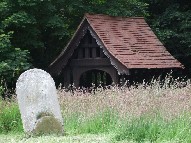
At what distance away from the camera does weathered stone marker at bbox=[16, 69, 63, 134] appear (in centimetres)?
1045

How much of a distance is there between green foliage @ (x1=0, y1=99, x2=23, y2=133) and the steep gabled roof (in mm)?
5794

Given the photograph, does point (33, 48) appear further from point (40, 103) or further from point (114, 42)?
point (40, 103)

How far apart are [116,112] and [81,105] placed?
56.0 inches

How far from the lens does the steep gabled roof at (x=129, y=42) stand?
1797 centimetres

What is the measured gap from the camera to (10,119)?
12273 millimetres

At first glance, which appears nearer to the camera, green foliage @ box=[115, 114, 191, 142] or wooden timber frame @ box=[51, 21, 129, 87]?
green foliage @ box=[115, 114, 191, 142]

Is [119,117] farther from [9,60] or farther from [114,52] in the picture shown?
[9,60]

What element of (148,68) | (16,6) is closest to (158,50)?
(148,68)

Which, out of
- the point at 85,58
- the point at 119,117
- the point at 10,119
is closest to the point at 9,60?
the point at 85,58

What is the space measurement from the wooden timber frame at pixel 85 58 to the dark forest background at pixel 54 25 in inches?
57.4

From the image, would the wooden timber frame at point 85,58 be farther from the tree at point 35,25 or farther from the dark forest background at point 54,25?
the tree at point 35,25

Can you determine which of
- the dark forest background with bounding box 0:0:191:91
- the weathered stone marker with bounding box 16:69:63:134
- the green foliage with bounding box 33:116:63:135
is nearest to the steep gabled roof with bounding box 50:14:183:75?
the dark forest background with bounding box 0:0:191:91

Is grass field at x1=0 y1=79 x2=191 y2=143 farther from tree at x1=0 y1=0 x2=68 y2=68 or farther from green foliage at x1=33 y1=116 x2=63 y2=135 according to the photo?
tree at x1=0 y1=0 x2=68 y2=68

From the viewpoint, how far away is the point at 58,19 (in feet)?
69.8
